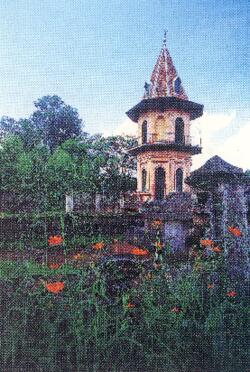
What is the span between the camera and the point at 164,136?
88.2 feet

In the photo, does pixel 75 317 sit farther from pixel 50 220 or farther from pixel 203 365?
pixel 50 220

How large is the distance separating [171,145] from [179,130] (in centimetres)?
171

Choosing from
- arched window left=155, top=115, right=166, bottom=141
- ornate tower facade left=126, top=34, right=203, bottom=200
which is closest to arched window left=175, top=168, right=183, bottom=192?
ornate tower facade left=126, top=34, right=203, bottom=200

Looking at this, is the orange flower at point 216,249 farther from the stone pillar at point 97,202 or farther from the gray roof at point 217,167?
the stone pillar at point 97,202

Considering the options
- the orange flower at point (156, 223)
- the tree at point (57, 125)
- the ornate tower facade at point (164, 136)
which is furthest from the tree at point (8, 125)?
the orange flower at point (156, 223)

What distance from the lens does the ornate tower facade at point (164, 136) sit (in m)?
26.6

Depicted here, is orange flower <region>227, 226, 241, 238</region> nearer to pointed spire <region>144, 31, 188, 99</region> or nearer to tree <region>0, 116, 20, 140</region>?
pointed spire <region>144, 31, 188, 99</region>

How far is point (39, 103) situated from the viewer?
42.8 meters

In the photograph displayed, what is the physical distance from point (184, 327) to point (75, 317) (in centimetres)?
66

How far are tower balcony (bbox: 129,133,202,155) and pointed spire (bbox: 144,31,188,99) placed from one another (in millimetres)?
2790

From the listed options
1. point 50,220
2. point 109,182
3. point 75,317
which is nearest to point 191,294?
point 75,317

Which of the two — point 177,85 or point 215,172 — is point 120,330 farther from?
point 177,85

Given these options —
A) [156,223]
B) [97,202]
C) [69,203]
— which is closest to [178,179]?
[97,202]

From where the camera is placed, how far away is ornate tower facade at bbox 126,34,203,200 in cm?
2656
